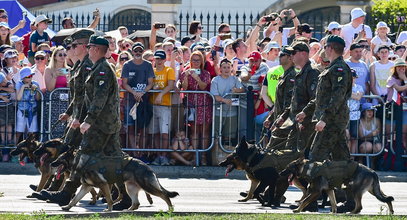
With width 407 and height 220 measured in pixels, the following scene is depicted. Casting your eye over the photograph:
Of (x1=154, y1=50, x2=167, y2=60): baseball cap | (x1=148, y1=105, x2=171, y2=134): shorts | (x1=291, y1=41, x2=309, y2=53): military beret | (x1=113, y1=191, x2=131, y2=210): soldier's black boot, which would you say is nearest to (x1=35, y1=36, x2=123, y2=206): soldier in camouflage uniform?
(x1=113, y1=191, x2=131, y2=210): soldier's black boot

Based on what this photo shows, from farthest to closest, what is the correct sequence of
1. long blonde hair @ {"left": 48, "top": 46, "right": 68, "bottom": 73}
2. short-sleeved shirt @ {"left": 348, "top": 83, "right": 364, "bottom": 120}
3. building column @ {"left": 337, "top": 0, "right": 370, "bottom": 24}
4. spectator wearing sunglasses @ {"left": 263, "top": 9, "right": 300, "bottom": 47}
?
1. building column @ {"left": 337, "top": 0, "right": 370, "bottom": 24}
2. spectator wearing sunglasses @ {"left": 263, "top": 9, "right": 300, "bottom": 47}
3. short-sleeved shirt @ {"left": 348, "top": 83, "right": 364, "bottom": 120}
4. long blonde hair @ {"left": 48, "top": 46, "right": 68, "bottom": 73}

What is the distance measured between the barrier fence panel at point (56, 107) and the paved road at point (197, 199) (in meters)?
0.85

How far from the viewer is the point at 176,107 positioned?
19.7 meters

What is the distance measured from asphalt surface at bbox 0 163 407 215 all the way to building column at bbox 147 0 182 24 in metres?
14.7

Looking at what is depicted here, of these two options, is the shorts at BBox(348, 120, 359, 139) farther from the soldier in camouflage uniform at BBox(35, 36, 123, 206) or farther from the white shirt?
the soldier in camouflage uniform at BBox(35, 36, 123, 206)

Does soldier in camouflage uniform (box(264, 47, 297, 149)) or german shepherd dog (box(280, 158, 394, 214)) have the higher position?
soldier in camouflage uniform (box(264, 47, 297, 149))

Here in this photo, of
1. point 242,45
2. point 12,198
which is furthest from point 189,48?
point 12,198

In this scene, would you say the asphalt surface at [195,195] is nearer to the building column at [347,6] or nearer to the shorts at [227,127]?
the shorts at [227,127]

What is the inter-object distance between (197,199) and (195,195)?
0.63 m

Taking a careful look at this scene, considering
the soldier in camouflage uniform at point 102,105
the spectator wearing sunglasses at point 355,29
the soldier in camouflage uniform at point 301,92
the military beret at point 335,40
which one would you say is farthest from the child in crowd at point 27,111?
the military beret at point 335,40

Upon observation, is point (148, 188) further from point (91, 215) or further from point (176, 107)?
point (176, 107)

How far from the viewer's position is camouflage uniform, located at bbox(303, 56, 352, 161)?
45.5ft

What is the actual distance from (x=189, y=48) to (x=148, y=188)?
886 cm

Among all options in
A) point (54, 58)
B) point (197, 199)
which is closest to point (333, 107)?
point (197, 199)
